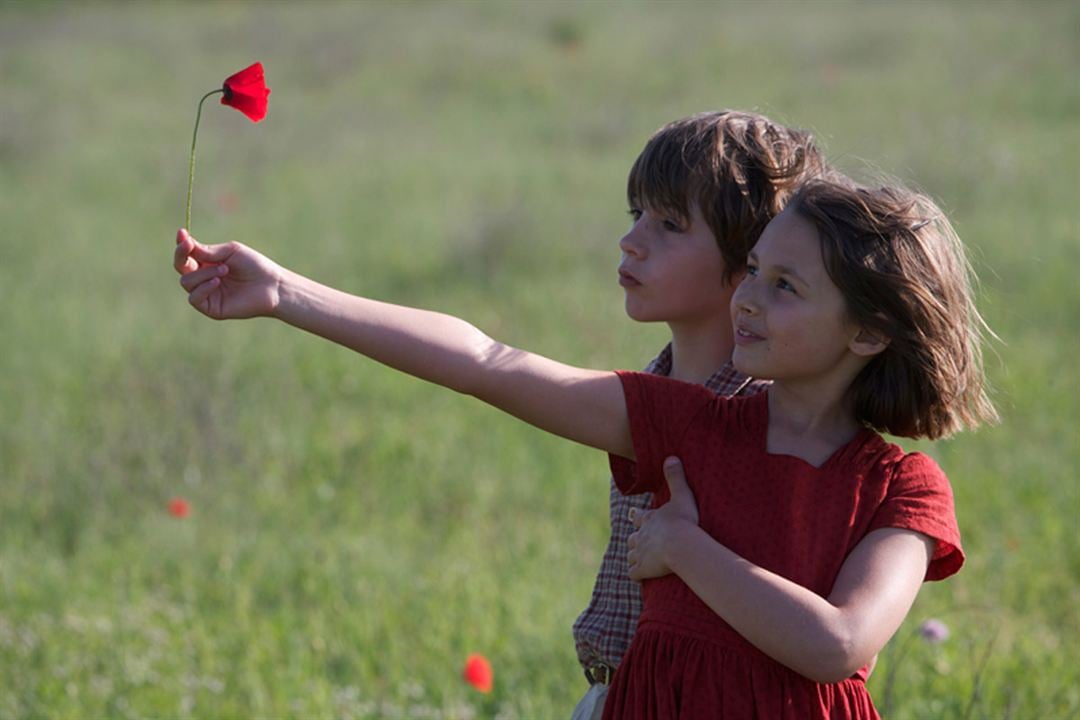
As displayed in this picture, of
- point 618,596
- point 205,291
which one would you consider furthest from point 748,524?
point 205,291

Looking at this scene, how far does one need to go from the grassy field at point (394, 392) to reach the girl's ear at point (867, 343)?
1.29 ft

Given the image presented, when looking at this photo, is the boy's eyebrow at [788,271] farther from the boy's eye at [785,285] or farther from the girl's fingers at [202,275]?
the girl's fingers at [202,275]

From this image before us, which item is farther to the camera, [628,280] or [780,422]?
[628,280]

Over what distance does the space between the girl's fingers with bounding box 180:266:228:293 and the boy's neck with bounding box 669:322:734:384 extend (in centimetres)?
78

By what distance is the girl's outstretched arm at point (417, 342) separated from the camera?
6.33ft

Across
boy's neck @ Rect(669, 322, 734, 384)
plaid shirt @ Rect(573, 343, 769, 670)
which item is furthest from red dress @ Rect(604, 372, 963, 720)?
boy's neck @ Rect(669, 322, 734, 384)

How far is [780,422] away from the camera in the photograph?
1.96 m

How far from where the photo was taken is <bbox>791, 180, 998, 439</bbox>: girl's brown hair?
1.87 m

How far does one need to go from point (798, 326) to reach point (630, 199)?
53 cm

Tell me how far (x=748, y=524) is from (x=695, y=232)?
23.4 inches

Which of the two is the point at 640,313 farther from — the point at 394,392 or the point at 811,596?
the point at 394,392

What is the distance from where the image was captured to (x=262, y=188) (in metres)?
10.7

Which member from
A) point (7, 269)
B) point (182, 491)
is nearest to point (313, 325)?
point (182, 491)

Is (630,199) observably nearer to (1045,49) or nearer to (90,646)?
(90,646)
